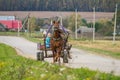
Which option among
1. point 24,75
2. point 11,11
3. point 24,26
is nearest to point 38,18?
point 24,26

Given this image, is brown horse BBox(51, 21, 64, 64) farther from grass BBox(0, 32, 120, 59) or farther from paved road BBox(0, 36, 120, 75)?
grass BBox(0, 32, 120, 59)

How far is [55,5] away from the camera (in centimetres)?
14688

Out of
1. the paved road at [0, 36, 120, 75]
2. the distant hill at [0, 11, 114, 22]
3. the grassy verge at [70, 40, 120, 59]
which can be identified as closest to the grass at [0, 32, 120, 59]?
the grassy verge at [70, 40, 120, 59]

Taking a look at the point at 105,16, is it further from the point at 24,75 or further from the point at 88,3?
the point at 24,75

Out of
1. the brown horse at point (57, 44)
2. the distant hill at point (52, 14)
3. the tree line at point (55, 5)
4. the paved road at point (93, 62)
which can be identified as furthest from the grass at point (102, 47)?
the tree line at point (55, 5)

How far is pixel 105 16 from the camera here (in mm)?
144000

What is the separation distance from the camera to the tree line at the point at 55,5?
142 metres

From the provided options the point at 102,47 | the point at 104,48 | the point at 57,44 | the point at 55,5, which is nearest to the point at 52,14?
the point at 55,5

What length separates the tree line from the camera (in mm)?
142375

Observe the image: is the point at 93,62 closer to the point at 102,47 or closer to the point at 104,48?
the point at 104,48

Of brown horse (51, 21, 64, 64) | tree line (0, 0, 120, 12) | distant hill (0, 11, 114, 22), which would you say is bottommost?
distant hill (0, 11, 114, 22)

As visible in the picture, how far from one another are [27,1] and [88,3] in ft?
57.0

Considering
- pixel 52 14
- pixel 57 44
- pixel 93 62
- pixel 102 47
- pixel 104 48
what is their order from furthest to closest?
1. pixel 52 14
2. pixel 102 47
3. pixel 104 48
4. pixel 93 62
5. pixel 57 44

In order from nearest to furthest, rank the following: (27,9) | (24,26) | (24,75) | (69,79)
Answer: (69,79) → (24,75) → (24,26) → (27,9)
